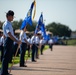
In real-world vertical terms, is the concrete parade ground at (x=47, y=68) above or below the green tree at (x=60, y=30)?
below

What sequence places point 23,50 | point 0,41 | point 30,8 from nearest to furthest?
point 23,50 → point 30,8 → point 0,41

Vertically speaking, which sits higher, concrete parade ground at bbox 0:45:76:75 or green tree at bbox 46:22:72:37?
green tree at bbox 46:22:72:37

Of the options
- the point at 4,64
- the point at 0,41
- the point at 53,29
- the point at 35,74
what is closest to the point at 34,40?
the point at 0,41

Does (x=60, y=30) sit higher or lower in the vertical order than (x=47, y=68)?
higher

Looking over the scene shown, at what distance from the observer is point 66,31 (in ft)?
484

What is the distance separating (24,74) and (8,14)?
2.51m

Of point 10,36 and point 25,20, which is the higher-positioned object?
point 25,20

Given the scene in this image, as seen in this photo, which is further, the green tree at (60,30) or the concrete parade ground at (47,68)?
the green tree at (60,30)

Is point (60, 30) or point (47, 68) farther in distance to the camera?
point (60, 30)

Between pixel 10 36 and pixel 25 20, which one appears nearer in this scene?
pixel 10 36

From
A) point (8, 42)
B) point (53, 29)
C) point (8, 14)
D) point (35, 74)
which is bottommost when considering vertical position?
point (35, 74)

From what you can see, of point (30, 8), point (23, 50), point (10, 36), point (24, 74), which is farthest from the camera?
point (30, 8)

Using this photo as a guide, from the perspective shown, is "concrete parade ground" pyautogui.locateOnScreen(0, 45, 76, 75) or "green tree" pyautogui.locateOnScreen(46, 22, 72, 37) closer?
"concrete parade ground" pyautogui.locateOnScreen(0, 45, 76, 75)

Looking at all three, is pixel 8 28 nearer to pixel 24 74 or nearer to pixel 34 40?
pixel 24 74
